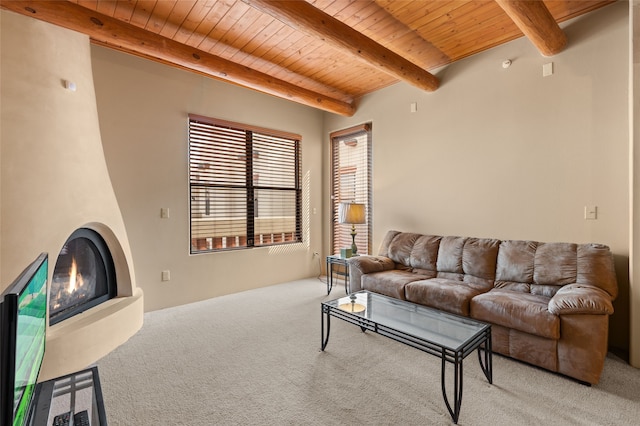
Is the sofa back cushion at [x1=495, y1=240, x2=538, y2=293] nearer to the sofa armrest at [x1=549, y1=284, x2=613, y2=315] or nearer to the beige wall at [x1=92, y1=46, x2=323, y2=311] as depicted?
the sofa armrest at [x1=549, y1=284, x2=613, y2=315]

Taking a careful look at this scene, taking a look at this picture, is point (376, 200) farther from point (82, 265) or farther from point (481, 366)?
point (82, 265)

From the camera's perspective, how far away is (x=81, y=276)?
2.73 metres

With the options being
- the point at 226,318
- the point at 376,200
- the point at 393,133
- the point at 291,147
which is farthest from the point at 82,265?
the point at 393,133

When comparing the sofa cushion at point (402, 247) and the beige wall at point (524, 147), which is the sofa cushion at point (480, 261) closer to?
the beige wall at point (524, 147)

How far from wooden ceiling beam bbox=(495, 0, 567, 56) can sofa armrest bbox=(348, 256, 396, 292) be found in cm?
267

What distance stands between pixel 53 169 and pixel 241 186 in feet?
7.46

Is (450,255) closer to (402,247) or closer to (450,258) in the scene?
(450,258)

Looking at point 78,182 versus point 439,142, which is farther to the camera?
point 439,142

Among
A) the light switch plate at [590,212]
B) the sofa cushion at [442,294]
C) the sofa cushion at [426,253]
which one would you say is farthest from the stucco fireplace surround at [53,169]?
the light switch plate at [590,212]

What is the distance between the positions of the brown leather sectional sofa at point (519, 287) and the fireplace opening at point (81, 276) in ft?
8.67

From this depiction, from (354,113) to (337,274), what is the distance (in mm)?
2703

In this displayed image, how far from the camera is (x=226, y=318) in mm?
3361

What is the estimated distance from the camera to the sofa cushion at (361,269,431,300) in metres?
3.17

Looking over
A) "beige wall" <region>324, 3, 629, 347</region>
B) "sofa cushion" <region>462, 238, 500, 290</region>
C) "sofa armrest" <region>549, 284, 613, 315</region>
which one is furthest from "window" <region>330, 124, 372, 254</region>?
"sofa armrest" <region>549, 284, 613, 315</region>
